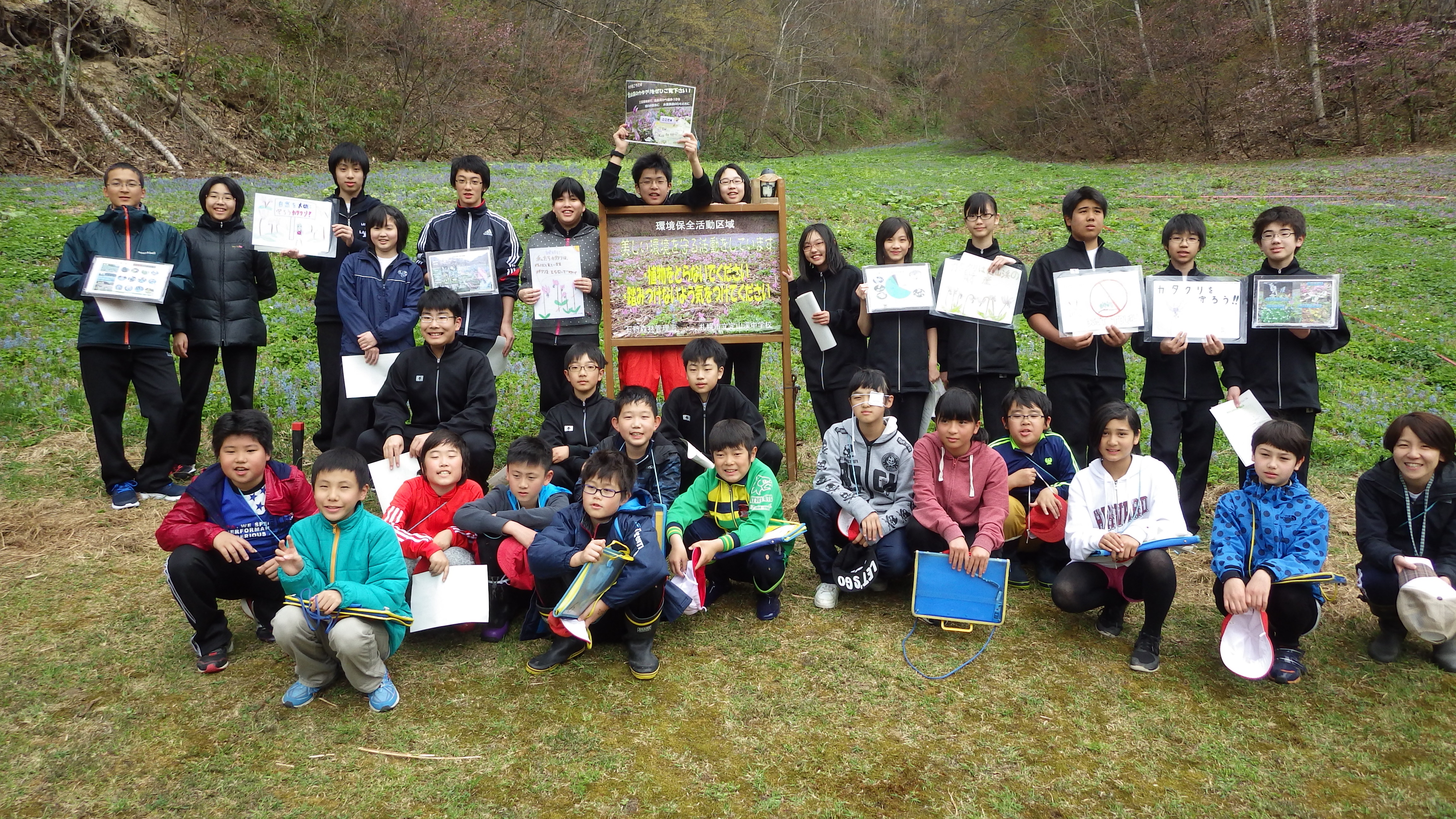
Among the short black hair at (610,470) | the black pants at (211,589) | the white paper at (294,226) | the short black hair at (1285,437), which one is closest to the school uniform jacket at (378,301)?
the white paper at (294,226)

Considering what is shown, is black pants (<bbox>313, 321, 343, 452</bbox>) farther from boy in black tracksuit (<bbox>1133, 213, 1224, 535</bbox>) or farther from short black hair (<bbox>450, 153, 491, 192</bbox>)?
boy in black tracksuit (<bbox>1133, 213, 1224, 535</bbox>)

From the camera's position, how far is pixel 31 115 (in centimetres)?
1869

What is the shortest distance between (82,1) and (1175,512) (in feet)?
80.9

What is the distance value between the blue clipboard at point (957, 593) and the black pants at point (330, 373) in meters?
4.16

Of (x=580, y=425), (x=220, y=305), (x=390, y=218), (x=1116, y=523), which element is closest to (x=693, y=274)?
(x=580, y=425)

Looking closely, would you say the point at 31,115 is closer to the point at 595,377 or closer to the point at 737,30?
the point at 595,377

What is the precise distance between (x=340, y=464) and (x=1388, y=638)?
475 centimetres

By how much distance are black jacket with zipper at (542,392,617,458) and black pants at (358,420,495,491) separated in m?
0.36

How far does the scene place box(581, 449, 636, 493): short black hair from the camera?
4.05 meters

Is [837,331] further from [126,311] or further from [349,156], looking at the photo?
[126,311]

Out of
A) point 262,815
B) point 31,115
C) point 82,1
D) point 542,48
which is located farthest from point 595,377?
point 542,48

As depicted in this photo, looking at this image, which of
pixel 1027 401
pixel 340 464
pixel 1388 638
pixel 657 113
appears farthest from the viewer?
pixel 657 113

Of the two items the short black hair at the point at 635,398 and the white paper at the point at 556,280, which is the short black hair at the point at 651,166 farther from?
the short black hair at the point at 635,398

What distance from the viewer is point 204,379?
6223mm
